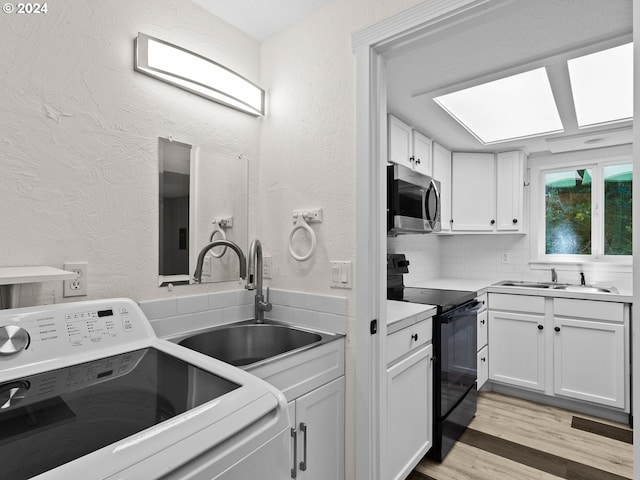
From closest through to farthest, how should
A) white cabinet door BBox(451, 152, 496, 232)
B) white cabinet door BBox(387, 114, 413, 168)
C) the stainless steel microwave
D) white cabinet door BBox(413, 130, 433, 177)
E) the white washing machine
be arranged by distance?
the white washing machine, the stainless steel microwave, white cabinet door BBox(387, 114, 413, 168), white cabinet door BBox(413, 130, 433, 177), white cabinet door BBox(451, 152, 496, 232)

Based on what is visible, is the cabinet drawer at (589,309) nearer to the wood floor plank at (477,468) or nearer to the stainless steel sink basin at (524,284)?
the stainless steel sink basin at (524,284)

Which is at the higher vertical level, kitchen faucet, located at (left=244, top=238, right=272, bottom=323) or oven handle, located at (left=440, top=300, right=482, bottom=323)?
kitchen faucet, located at (left=244, top=238, right=272, bottom=323)

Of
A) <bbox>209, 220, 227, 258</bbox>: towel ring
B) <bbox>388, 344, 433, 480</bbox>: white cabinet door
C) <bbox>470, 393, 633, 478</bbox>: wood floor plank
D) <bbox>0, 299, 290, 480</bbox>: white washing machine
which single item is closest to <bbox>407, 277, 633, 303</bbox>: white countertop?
<bbox>470, 393, 633, 478</bbox>: wood floor plank

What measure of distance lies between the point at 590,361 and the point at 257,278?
257cm

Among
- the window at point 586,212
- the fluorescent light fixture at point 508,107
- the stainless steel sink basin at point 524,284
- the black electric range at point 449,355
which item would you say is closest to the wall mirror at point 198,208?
the black electric range at point 449,355

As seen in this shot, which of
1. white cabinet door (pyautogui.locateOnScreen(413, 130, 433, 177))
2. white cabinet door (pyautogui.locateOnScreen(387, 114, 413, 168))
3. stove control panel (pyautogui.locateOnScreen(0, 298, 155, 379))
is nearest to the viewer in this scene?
stove control panel (pyautogui.locateOnScreen(0, 298, 155, 379))

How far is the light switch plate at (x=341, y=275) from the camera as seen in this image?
5.04ft

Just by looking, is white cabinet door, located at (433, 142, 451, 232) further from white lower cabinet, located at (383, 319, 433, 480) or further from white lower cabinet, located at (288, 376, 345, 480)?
white lower cabinet, located at (288, 376, 345, 480)

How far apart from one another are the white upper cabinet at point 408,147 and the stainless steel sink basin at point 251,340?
54.0 inches

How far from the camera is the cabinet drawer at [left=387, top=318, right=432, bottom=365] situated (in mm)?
1641

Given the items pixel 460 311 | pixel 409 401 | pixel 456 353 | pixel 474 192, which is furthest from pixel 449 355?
pixel 474 192

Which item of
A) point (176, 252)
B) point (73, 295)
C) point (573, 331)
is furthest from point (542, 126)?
point (73, 295)

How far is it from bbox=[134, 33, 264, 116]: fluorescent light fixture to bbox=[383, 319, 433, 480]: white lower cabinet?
137 cm

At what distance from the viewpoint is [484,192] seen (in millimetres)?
3406
